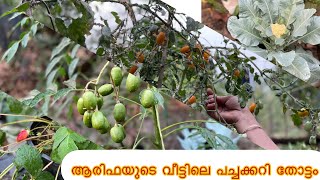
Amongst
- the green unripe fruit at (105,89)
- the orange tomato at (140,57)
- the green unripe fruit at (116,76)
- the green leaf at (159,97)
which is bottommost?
the green unripe fruit at (105,89)

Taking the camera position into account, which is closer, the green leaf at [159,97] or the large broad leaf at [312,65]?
the green leaf at [159,97]

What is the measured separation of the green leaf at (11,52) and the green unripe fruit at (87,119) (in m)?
0.15

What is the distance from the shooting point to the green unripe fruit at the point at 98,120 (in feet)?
2.80

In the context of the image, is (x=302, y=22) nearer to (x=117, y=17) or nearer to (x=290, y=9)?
(x=290, y=9)

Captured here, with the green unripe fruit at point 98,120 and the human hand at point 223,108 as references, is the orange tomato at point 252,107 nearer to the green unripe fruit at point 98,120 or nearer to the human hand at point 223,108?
the human hand at point 223,108

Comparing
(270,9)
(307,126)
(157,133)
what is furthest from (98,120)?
(307,126)

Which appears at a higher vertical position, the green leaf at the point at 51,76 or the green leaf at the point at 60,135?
the green leaf at the point at 51,76

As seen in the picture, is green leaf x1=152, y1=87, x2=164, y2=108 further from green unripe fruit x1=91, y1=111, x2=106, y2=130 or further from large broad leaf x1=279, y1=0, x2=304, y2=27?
large broad leaf x1=279, y1=0, x2=304, y2=27

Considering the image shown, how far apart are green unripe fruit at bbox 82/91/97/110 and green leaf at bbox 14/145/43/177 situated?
0.42 ft

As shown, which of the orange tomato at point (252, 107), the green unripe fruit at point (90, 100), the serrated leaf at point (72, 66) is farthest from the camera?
the orange tomato at point (252, 107)

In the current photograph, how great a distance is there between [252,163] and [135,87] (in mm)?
215

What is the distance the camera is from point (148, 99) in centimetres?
87

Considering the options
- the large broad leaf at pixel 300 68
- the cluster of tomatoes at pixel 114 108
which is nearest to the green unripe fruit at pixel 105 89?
the cluster of tomatoes at pixel 114 108

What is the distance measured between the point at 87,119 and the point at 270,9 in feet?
1.19
